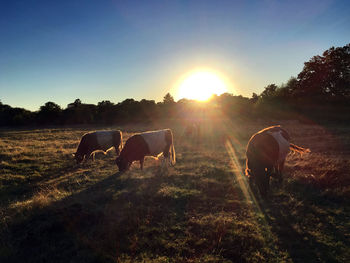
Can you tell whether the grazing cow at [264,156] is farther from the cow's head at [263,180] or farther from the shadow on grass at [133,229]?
the shadow on grass at [133,229]

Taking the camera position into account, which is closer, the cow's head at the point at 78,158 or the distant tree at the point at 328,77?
the cow's head at the point at 78,158

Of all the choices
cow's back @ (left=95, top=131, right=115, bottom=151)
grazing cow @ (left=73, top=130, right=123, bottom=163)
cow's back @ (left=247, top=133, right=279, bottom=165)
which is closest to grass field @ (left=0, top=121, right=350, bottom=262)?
cow's back @ (left=247, top=133, right=279, bottom=165)

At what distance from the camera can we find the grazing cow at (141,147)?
994 cm

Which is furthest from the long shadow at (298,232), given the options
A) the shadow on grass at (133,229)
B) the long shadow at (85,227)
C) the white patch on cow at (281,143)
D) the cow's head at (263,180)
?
the long shadow at (85,227)

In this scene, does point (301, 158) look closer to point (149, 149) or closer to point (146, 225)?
point (149, 149)

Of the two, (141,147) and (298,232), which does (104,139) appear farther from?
(298,232)

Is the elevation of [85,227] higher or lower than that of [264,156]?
Result: lower

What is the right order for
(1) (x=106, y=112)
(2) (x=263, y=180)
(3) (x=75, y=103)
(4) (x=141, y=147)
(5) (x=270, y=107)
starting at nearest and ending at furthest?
(2) (x=263, y=180)
(4) (x=141, y=147)
(5) (x=270, y=107)
(1) (x=106, y=112)
(3) (x=75, y=103)

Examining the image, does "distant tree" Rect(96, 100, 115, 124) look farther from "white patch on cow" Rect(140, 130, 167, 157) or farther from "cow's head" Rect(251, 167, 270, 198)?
"cow's head" Rect(251, 167, 270, 198)

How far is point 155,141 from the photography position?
10.6 metres

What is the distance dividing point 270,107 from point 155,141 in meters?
45.3

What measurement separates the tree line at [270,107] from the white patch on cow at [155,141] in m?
40.0

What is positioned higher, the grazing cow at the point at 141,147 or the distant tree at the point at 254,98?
the distant tree at the point at 254,98

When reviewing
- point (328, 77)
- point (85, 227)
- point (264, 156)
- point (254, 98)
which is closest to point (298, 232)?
point (264, 156)
